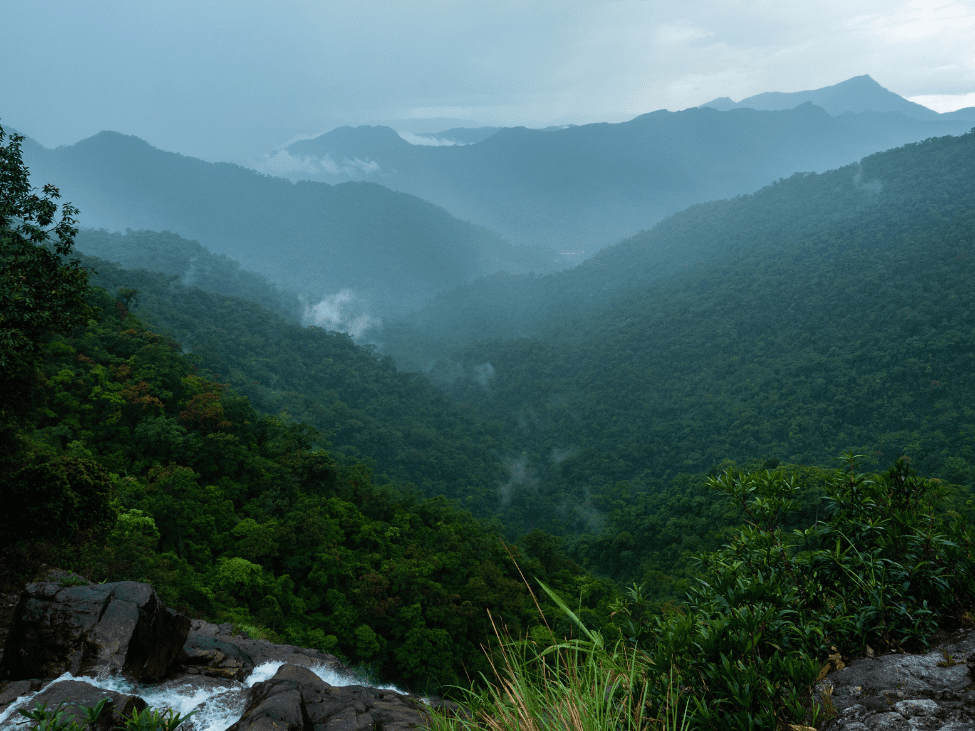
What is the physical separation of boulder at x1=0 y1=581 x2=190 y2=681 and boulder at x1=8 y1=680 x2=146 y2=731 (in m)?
0.47

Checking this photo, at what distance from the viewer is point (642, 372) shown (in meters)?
69.5

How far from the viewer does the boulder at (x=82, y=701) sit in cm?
430

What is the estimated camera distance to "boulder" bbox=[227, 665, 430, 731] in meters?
5.14

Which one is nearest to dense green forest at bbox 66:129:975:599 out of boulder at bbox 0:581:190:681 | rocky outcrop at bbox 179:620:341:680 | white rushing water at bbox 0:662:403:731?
rocky outcrop at bbox 179:620:341:680

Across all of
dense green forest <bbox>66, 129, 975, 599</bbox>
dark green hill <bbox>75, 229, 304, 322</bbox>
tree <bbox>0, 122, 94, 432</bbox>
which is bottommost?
dense green forest <bbox>66, 129, 975, 599</bbox>

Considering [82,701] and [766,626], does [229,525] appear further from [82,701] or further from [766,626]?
[766,626]

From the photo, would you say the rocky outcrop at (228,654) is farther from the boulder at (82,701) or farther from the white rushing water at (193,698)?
the boulder at (82,701)

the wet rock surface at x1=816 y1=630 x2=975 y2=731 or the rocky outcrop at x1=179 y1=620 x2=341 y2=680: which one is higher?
the wet rock surface at x1=816 y1=630 x2=975 y2=731

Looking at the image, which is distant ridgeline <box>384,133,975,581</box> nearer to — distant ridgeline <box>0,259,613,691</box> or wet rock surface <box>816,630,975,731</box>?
distant ridgeline <box>0,259,613,691</box>

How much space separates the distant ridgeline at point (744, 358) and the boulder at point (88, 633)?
87.7 ft

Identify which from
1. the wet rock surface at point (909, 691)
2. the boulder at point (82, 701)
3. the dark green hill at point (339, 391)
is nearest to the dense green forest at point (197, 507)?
the boulder at point (82, 701)

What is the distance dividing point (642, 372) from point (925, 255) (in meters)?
35.5

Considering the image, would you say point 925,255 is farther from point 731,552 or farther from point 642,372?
point 731,552

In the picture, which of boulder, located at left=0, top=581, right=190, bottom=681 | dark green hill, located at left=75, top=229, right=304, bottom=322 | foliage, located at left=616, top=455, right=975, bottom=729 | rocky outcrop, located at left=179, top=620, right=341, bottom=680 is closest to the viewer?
foliage, located at left=616, top=455, right=975, bottom=729
